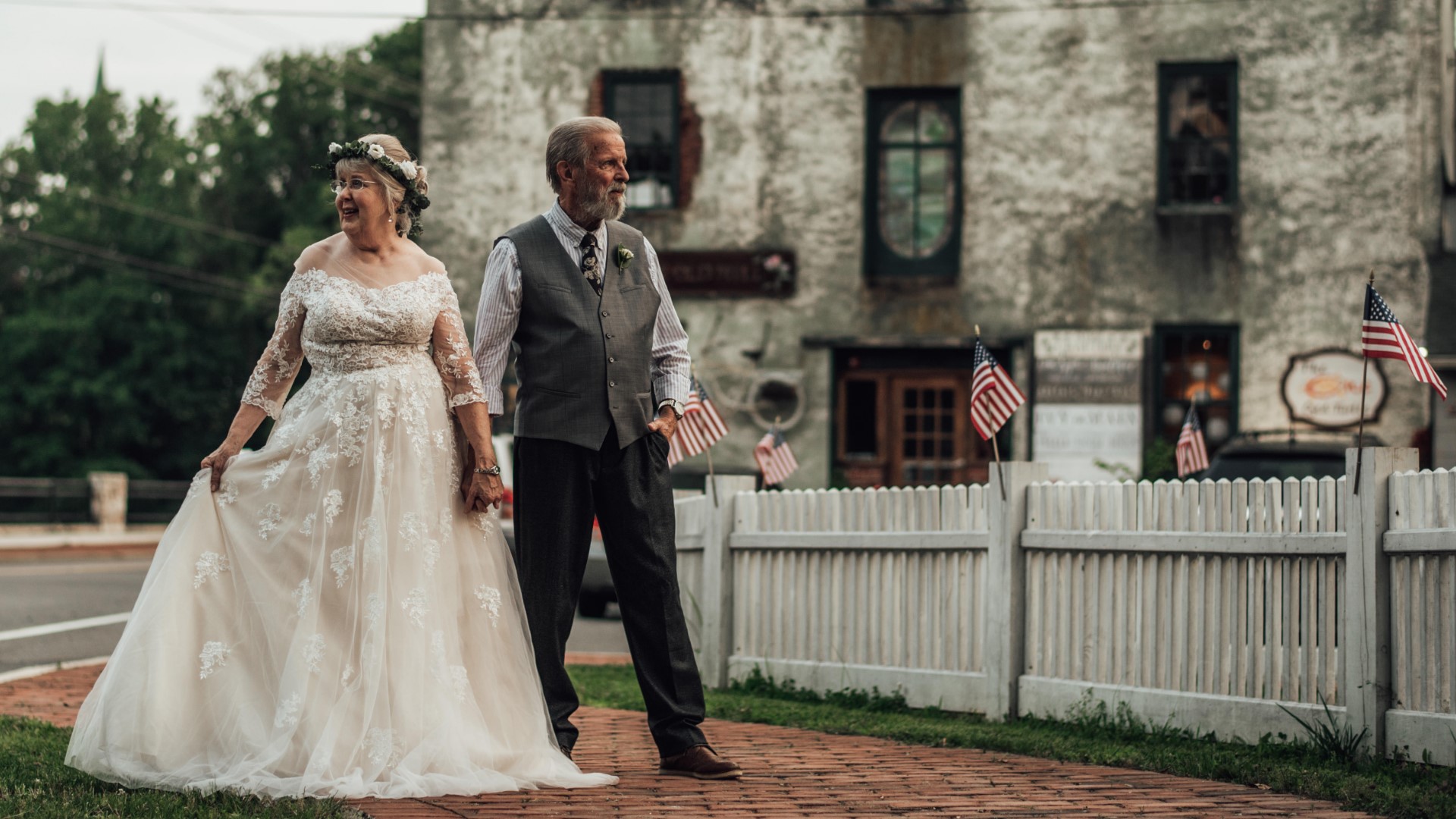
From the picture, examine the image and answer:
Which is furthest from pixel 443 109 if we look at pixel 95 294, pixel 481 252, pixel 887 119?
pixel 95 294

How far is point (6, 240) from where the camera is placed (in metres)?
54.2

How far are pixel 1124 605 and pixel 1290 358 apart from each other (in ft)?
42.4

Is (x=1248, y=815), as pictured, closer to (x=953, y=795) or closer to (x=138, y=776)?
(x=953, y=795)

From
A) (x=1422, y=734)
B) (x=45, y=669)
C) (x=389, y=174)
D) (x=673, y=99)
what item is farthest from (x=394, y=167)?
(x=673, y=99)

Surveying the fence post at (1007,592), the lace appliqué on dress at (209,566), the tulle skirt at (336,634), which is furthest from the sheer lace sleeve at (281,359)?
the fence post at (1007,592)

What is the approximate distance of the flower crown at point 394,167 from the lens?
18.4ft

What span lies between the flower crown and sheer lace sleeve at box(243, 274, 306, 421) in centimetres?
44

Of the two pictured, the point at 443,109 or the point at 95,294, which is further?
the point at 95,294

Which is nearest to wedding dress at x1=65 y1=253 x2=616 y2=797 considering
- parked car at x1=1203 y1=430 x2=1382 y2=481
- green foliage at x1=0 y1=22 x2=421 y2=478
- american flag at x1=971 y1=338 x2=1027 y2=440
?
american flag at x1=971 y1=338 x2=1027 y2=440

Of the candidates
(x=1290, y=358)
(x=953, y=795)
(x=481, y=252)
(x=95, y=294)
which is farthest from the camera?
(x=95, y=294)

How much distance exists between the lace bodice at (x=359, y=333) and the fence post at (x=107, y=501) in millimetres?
26518

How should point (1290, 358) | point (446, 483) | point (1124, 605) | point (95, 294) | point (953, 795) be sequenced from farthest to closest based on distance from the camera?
point (95, 294) < point (1290, 358) < point (1124, 605) < point (446, 483) < point (953, 795)

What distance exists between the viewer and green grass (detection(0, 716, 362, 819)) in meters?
4.41

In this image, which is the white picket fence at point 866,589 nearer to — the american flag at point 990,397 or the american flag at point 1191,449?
the american flag at point 990,397
